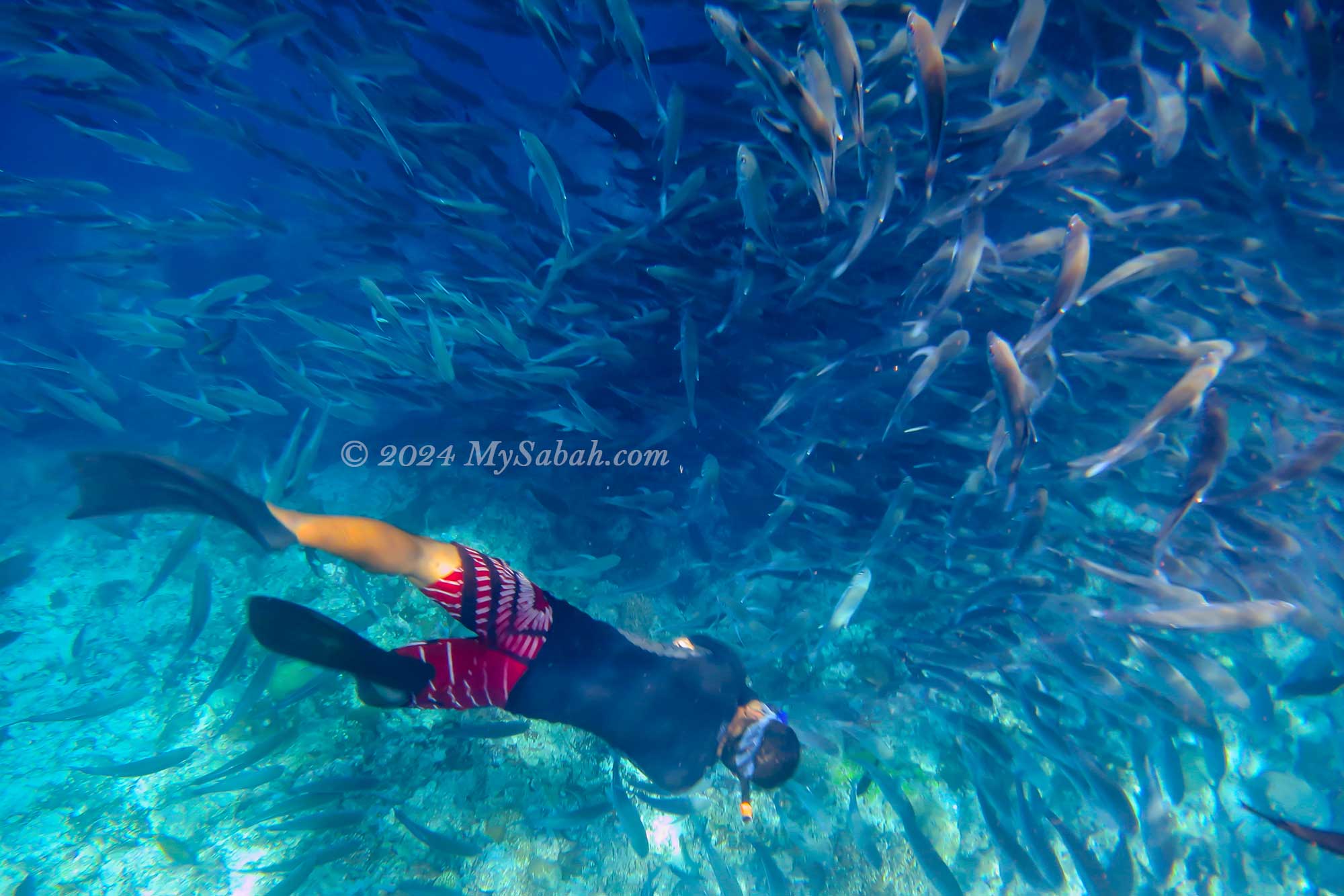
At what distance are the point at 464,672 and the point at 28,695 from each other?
498cm

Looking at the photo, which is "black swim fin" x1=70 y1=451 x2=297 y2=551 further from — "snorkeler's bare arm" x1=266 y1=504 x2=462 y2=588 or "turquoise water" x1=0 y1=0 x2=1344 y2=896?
"turquoise water" x1=0 y1=0 x2=1344 y2=896

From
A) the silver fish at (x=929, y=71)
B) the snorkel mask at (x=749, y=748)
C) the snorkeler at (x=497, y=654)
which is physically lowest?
the snorkel mask at (x=749, y=748)

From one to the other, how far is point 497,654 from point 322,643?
2.73 ft

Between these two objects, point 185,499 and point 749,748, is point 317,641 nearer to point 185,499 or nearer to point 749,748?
point 185,499

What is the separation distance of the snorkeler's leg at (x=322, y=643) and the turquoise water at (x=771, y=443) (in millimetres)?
1441

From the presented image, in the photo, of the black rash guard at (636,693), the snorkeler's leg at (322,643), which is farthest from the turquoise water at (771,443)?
the snorkeler's leg at (322,643)

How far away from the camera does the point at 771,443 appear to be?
4.35 metres

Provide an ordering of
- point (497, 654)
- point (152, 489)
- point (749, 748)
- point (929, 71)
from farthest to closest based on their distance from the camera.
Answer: point (749, 748)
point (497, 654)
point (152, 489)
point (929, 71)

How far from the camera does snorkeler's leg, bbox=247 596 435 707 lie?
199 cm

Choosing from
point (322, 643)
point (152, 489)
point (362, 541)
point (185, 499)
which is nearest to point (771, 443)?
point (362, 541)

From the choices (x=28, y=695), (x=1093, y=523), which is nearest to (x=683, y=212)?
(x=1093, y=523)

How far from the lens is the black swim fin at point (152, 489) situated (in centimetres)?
208

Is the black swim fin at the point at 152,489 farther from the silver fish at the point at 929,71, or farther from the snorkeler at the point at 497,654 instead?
the silver fish at the point at 929,71

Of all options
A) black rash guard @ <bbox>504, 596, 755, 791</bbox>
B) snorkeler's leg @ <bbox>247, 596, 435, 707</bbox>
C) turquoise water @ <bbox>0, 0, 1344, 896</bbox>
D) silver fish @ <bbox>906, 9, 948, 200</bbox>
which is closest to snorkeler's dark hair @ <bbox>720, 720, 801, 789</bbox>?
black rash guard @ <bbox>504, 596, 755, 791</bbox>
